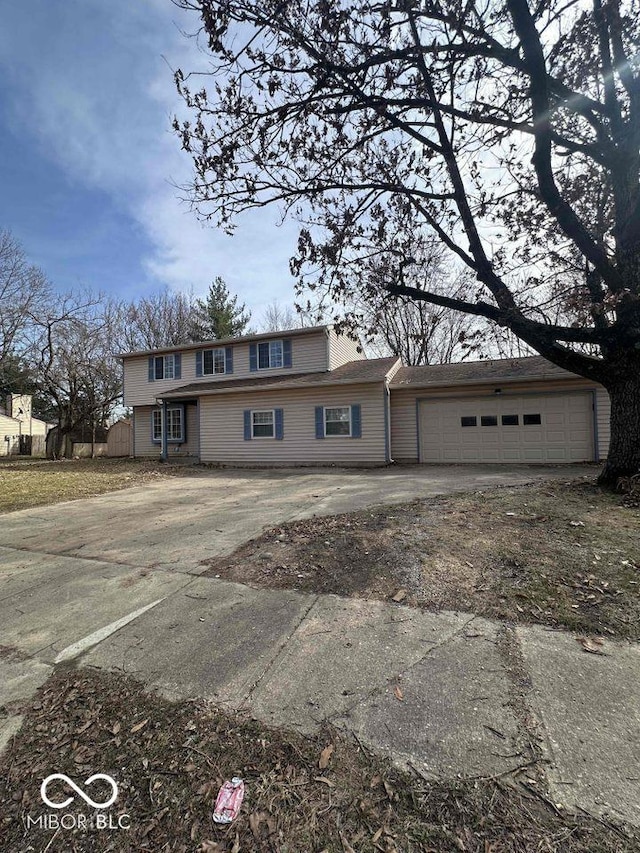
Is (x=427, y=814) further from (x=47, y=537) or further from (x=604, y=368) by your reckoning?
(x=604, y=368)

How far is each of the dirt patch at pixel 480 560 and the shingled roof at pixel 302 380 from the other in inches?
303

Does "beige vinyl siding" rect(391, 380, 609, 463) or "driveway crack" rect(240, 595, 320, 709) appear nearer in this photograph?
"driveway crack" rect(240, 595, 320, 709)

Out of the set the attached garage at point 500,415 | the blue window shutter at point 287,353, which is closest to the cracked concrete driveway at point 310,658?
the attached garage at point 500,415

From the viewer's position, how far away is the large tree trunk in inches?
250

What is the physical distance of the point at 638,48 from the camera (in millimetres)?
6023

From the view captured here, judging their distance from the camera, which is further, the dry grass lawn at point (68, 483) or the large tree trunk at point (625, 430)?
the dry grass lawn at point (68, 483)

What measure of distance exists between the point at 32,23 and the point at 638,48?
8.84 m

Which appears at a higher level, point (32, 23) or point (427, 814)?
point (32, 23)

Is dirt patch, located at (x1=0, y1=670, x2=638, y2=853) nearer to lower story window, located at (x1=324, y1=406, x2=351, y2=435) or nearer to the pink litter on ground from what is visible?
the pink litter on ground

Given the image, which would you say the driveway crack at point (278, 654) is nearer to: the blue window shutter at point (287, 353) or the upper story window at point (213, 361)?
the blue window shutter at point (287, 353)

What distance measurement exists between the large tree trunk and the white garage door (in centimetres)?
542

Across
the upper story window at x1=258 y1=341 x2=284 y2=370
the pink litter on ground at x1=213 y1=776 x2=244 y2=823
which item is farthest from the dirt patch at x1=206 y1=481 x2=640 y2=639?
the upper story window at x1=258 y1=341 x2=284 y2=370

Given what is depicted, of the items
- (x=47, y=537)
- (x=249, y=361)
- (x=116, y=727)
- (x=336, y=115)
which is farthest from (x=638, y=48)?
(x=249, y=361)

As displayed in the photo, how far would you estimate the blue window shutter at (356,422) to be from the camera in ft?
42.1
